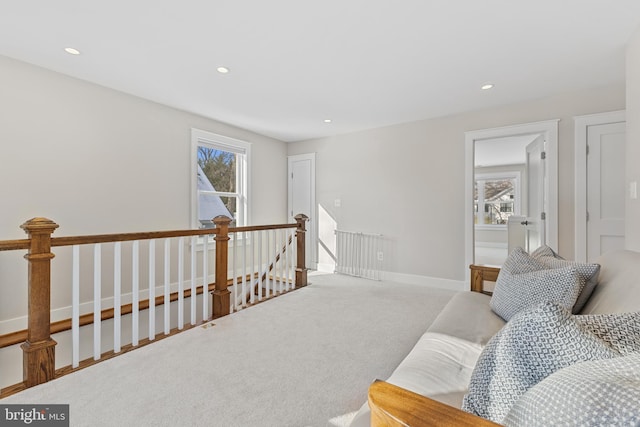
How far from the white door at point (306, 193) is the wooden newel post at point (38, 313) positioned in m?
3.66

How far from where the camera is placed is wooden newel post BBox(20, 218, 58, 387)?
5.54 feet

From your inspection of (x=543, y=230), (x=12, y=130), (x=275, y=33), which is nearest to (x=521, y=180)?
(x=543, y=230)

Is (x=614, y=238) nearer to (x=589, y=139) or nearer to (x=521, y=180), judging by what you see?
(x=589, y=139)

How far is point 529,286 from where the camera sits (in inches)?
54.6

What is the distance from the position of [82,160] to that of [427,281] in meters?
4.28

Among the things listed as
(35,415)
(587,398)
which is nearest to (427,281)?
(587,398)

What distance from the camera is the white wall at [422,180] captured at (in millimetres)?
3129

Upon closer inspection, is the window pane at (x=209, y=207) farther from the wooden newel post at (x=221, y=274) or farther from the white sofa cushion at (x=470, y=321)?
the white sofa cushion at (x=470, y=321)

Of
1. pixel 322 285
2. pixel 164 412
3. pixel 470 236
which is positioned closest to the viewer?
pixel 164 412

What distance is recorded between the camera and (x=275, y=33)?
2.07m

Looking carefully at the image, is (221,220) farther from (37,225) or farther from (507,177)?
(507,177)

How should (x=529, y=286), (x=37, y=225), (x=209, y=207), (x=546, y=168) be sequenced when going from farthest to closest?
1. (x=209, y=207)
2. (x=546, y=168)
3. (x=37, y=225)
4. (x=529, y=286)

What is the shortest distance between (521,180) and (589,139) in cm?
522

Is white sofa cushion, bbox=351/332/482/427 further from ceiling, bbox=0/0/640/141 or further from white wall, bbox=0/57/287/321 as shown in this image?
white wall, bbox=0/57/287/321
